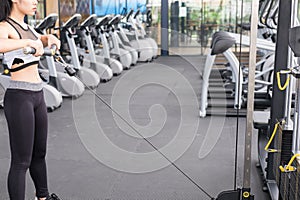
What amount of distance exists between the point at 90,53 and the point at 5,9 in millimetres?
4467

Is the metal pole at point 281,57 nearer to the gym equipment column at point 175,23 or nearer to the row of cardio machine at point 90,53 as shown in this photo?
the row of cardio machine at point 90,53

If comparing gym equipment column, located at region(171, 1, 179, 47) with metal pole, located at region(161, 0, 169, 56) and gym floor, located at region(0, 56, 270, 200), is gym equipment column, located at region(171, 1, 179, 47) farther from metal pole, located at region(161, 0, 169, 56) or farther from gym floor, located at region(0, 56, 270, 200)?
gym floor, located at region(0, 56, 270, 200)

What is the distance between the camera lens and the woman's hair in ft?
6.24

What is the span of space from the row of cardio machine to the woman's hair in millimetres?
2143

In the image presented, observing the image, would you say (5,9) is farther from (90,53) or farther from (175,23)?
(175,23)

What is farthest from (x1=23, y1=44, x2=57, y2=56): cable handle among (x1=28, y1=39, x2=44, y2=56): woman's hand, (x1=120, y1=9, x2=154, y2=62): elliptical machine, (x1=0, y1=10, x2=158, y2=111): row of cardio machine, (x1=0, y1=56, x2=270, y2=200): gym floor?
(x1=120, y1=9, x2=154, y2=62): elliptical machine

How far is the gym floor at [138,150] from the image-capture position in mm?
2660

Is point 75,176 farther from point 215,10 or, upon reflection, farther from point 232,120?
point 215,10

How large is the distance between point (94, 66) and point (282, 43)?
14.4 ft

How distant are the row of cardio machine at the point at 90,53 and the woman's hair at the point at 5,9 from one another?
2143 mm

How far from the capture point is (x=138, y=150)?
11.2 feet

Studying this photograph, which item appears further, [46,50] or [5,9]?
[46,50]

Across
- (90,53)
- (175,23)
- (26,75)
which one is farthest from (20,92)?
(175,23)

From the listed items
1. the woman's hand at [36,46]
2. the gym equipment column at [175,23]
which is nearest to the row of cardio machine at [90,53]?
the gym equipment column at [175,23]
